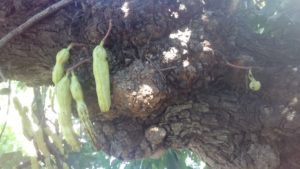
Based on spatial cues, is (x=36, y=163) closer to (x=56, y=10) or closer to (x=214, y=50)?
(x=56, y=10)

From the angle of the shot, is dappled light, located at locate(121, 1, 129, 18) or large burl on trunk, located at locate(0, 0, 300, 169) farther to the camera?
dappled light, located at locate(121, 1, 129, 18)

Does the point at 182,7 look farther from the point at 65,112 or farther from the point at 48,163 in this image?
the point at 48,163

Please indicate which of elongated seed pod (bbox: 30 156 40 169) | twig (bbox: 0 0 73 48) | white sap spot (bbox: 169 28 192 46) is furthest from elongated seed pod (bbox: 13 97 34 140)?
white sap spot (bbox: 169 28 192 46)

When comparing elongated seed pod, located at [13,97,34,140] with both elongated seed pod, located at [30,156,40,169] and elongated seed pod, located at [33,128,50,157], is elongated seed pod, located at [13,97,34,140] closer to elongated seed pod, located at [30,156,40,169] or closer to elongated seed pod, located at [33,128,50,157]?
elongated seed pod, located at [33,128,50,157]

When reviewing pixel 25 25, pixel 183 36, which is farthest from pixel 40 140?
pixel 183 36

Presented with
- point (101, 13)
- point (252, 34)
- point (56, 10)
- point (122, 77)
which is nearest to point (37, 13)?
point (56, 10)

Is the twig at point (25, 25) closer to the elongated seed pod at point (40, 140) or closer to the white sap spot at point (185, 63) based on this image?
the elongated seed pod at point (40, 140)
